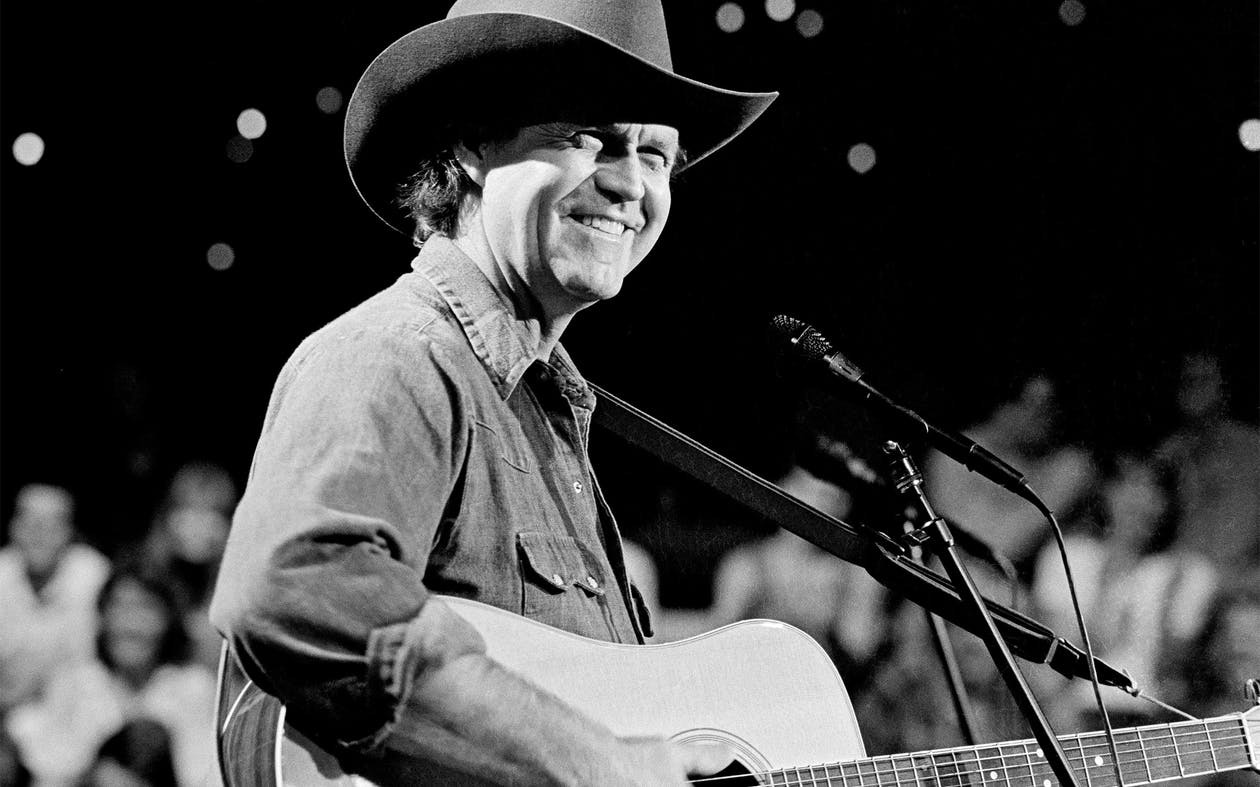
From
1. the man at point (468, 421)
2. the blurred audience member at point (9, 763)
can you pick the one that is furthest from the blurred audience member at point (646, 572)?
the blurred audience member at point (9, 763)

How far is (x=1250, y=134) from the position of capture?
9.12ft

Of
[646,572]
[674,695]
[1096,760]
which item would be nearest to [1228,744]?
[1096,760]

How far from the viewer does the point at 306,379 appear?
1097mm

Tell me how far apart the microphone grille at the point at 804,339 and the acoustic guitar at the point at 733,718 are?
1.40ft

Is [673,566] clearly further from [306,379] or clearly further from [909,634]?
[306,379]

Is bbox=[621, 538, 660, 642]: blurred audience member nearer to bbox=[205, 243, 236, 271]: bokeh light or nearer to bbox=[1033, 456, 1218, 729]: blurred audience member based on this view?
bbox=[1033, 456, 1218, 729]: blurred audience member

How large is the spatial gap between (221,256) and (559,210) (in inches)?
39.3

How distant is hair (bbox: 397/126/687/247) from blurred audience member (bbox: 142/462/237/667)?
2.74ft

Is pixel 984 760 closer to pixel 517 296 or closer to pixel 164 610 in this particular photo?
pixel 517 296

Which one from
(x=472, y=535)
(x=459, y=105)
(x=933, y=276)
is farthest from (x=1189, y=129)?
(x=472, y=535)

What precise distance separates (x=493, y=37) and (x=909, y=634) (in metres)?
1.82

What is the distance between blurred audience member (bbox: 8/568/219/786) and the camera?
6.67ft

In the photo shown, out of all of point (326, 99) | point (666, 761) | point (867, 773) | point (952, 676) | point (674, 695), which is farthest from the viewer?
point (952, 676)

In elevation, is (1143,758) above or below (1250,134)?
below
